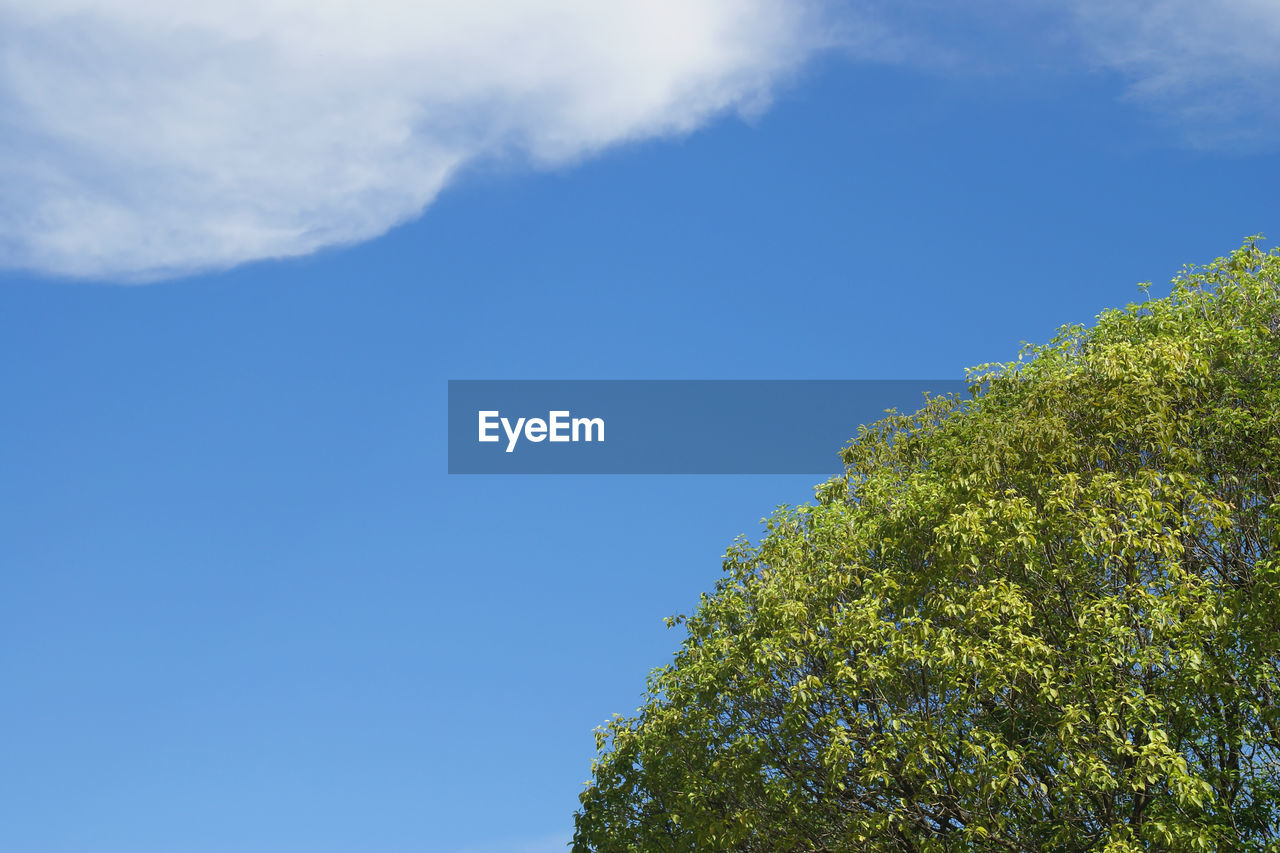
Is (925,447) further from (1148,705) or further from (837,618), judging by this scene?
(1148,705)

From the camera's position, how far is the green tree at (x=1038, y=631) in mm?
12859

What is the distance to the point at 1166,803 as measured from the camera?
12.8m

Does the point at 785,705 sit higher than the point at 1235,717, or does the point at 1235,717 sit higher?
the point at 785,705

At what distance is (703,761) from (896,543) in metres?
4.16

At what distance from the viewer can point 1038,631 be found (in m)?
14.0

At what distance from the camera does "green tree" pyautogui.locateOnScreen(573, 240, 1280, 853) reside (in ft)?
42.2

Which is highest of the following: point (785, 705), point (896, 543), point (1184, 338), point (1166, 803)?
point (1184, 338)

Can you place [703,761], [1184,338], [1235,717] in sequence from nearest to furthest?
[1235,717], [1184,338], [703,761]

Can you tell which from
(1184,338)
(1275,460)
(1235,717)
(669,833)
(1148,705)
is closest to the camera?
(1148,705)

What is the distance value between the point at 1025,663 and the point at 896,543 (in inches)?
130

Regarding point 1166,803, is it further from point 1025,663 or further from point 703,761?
point 703,761

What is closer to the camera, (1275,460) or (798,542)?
(1275,460)

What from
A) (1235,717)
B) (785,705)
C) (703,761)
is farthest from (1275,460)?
(703,761)

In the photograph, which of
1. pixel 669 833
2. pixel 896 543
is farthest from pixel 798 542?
pixel 669 833
